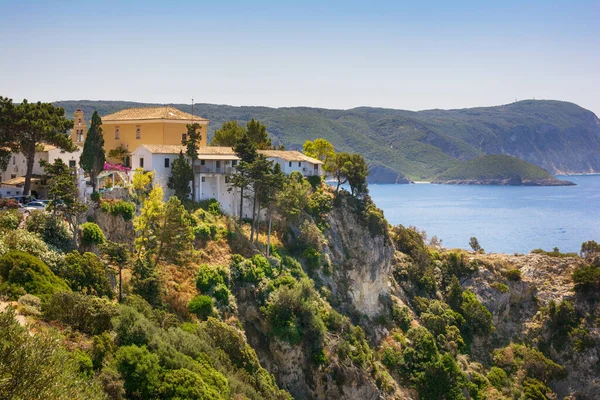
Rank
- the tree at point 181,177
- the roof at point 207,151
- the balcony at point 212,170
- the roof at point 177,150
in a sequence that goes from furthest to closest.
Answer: the balcony at point 212,170, the roof at point 207,151, the roof at point 177,150, the tree at point 181,177

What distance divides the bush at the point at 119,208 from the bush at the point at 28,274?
11298 mm

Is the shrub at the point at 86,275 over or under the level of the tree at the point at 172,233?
under

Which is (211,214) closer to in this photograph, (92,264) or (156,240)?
(156,240)

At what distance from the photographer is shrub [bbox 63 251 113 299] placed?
36438mm

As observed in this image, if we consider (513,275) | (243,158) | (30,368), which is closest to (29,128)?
(243,158)

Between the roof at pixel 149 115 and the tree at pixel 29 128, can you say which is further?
the roof at pixel 149 115

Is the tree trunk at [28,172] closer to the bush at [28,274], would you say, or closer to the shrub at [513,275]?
the bush at [28,274]

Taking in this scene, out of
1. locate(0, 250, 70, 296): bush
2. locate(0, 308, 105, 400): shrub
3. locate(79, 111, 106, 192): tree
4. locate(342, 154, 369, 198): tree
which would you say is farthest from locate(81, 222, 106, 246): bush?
locate(342, 154, 369, 198): tree

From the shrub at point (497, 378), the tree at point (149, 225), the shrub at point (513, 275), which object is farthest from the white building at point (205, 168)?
the shrub at point (513, 275)

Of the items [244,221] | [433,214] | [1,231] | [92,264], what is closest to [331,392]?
[244,221]

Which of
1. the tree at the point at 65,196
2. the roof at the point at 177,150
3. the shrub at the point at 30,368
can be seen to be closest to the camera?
the shrub at the point at 30,368

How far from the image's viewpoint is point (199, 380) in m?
30.6

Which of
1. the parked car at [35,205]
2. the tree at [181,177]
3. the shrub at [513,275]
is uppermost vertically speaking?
the tree at [181,177]

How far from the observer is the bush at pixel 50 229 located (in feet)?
128
